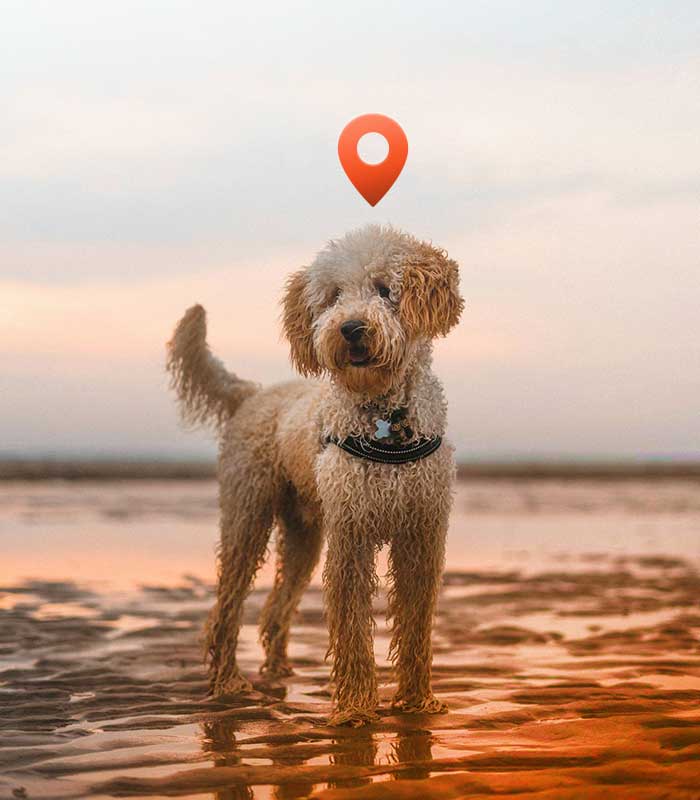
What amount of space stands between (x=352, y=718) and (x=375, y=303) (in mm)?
2104

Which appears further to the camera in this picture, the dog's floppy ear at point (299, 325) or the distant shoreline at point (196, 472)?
the distant shoreline at point (196, 472)

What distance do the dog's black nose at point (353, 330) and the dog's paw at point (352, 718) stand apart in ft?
6.29

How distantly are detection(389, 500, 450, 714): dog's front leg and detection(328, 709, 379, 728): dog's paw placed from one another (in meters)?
0.34

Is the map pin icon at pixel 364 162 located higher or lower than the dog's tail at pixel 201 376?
higher

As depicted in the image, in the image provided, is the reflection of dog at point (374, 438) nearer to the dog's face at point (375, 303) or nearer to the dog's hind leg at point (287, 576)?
the dog's face at point (375, 303)

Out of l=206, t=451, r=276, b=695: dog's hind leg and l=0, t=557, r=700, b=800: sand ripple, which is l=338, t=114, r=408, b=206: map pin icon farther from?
l=0, t=557, r=700, b=800: sand ripple

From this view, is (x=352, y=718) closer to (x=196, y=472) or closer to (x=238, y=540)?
(x=238, y=540)

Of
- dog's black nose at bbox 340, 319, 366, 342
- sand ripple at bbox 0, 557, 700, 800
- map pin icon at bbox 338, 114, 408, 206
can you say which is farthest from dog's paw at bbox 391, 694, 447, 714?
map pin icon at bbox 338, 114, 408, 206

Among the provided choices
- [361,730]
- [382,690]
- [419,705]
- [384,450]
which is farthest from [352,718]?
[384,450]

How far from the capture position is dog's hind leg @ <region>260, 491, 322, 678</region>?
6.79 m

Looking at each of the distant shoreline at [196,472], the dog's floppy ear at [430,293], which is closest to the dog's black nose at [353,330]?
the dog's floppy ear at [430,293]

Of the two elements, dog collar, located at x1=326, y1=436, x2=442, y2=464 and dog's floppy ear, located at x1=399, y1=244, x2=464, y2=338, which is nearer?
dog's floppy ear, located at x1=399, y1=244, x2=464, y2=338

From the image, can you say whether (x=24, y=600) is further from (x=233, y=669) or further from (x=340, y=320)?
(x=340, y=320)

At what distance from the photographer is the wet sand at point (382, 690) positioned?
4.26 metres
